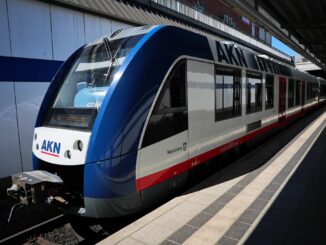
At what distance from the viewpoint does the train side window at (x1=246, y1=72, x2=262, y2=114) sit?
701 cm

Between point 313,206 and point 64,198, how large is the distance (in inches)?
131

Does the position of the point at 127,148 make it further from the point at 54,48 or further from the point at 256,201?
the point at 54,48

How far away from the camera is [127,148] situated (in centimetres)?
354

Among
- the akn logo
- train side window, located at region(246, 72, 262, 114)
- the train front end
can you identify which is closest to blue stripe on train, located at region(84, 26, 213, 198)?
the train front end

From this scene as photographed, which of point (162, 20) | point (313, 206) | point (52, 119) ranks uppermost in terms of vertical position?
point (162, 20)

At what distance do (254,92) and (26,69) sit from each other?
17.9 feet

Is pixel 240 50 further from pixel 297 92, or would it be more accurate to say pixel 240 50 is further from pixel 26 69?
pixel 297 92

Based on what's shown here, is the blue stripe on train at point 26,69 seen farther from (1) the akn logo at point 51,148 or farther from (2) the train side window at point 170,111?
(2) the train side window at point 170,111

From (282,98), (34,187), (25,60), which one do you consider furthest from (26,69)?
(282,98)

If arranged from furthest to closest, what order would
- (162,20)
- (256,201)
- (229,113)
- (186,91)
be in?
(162,20) < (229,113) < (186,91) < (256,201)

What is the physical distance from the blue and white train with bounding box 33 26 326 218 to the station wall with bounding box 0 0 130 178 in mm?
2378

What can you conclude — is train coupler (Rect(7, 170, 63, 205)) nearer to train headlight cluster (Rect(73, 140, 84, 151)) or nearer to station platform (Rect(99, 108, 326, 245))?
train headlight cluster (Rect(73, 140, 84, 151))

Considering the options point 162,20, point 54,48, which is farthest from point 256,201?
point 162,20

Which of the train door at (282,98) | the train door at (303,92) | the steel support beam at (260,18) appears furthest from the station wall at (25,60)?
the train door at (303,92)
